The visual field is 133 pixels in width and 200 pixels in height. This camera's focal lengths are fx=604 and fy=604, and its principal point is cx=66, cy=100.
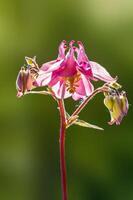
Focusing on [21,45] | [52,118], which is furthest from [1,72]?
[52,118]

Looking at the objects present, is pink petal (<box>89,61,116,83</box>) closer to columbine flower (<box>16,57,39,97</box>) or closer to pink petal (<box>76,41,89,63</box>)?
pink petal (<box>76,41,89,63</box>)

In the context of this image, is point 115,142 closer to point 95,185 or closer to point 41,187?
point 95,185

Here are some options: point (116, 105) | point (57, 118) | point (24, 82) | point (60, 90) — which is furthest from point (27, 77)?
point (57, 118)

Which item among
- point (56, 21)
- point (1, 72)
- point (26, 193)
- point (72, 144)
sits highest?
point (56, 21)

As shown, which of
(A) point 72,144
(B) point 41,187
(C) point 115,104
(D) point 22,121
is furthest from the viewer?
(D) point 22,121

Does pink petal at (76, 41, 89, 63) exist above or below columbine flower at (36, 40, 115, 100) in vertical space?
above

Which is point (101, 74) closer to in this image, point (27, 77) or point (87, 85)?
point (87, 85)

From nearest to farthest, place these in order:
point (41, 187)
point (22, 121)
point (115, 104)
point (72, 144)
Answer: point (115, 104)
point (41, 187)
point (72, 144)
point (22, 121)

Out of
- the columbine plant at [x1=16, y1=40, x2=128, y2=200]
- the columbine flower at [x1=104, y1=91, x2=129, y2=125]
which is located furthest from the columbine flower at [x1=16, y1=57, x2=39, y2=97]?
the columbine flower at [x1=104, y1=91, x2=129, y2=125]
